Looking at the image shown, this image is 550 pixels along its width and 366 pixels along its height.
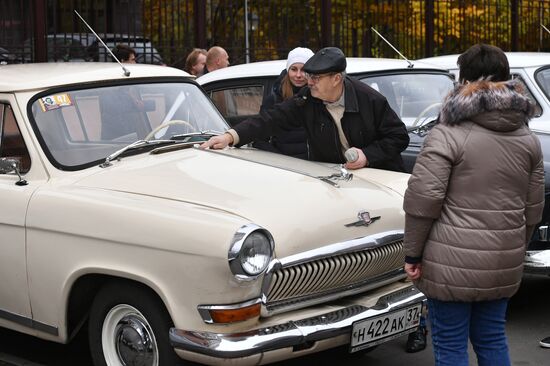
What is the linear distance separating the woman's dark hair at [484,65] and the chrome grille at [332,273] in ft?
3.85

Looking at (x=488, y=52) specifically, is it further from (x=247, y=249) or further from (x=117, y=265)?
(x=117, y=265)

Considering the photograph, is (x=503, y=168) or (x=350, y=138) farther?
(x=350, y=138)

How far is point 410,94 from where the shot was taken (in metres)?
8.30

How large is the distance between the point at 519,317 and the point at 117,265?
3276mm

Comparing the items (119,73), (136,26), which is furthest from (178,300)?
(136,26)

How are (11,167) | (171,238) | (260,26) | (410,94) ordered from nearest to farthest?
(171,238) < (11,167) < (410,94) < (260,26)

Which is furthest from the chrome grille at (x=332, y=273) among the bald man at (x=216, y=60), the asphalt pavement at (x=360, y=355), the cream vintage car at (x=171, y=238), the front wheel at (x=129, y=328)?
the bald man at (x=216, y=60)

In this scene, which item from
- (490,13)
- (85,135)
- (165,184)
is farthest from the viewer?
(490,13)

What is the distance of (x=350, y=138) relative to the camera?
636 centimetres

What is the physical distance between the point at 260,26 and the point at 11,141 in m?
9.67

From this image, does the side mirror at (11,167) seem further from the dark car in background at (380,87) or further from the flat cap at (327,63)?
the dark car in background at (380,87)

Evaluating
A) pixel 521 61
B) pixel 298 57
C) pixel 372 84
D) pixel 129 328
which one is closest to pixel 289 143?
pixel 298 57

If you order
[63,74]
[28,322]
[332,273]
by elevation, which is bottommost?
[28,322]

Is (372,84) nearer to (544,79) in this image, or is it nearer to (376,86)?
(376,86)
